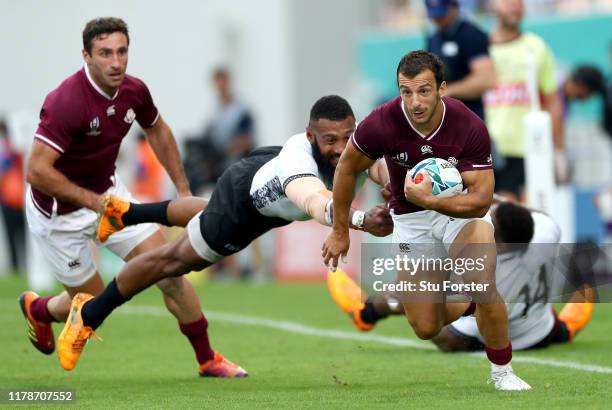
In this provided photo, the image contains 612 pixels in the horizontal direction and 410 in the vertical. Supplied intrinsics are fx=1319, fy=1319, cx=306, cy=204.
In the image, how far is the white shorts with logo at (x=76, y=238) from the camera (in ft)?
29.9

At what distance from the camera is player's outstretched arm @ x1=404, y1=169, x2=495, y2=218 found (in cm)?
719

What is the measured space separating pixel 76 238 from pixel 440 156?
298 cm

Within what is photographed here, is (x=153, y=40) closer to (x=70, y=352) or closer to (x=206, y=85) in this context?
(x=206, y=85)

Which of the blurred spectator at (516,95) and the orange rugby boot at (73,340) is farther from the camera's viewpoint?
the blurred spectator at (516,95)

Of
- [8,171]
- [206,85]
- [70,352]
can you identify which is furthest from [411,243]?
[206,85]

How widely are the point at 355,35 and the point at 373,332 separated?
13.9m

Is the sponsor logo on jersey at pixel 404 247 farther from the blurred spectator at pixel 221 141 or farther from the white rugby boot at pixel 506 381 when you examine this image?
the blurred spectator at pixel 221 141

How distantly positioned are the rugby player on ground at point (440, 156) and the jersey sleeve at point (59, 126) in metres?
2.09

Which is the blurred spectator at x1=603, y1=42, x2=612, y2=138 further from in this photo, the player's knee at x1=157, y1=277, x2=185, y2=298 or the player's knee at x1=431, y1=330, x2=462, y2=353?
the player's knee at x1=157, y1=277, x2=185, y2=298

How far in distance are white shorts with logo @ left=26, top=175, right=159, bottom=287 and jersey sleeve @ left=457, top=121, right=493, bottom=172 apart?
2.68 meters

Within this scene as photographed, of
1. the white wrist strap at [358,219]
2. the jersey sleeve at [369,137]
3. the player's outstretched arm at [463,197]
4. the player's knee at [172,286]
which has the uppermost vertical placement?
the jersey sleeve at [369,137]

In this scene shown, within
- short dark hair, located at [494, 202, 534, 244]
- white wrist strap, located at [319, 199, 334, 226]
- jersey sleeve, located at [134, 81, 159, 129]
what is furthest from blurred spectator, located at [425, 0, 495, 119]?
white wrist strap, located at [319, 199, 334, 226]

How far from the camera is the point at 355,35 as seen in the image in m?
24.6

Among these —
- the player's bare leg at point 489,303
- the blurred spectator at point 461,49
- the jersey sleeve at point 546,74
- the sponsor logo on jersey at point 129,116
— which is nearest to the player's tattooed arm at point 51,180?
the sponsor logo on jersey at point 129,116
